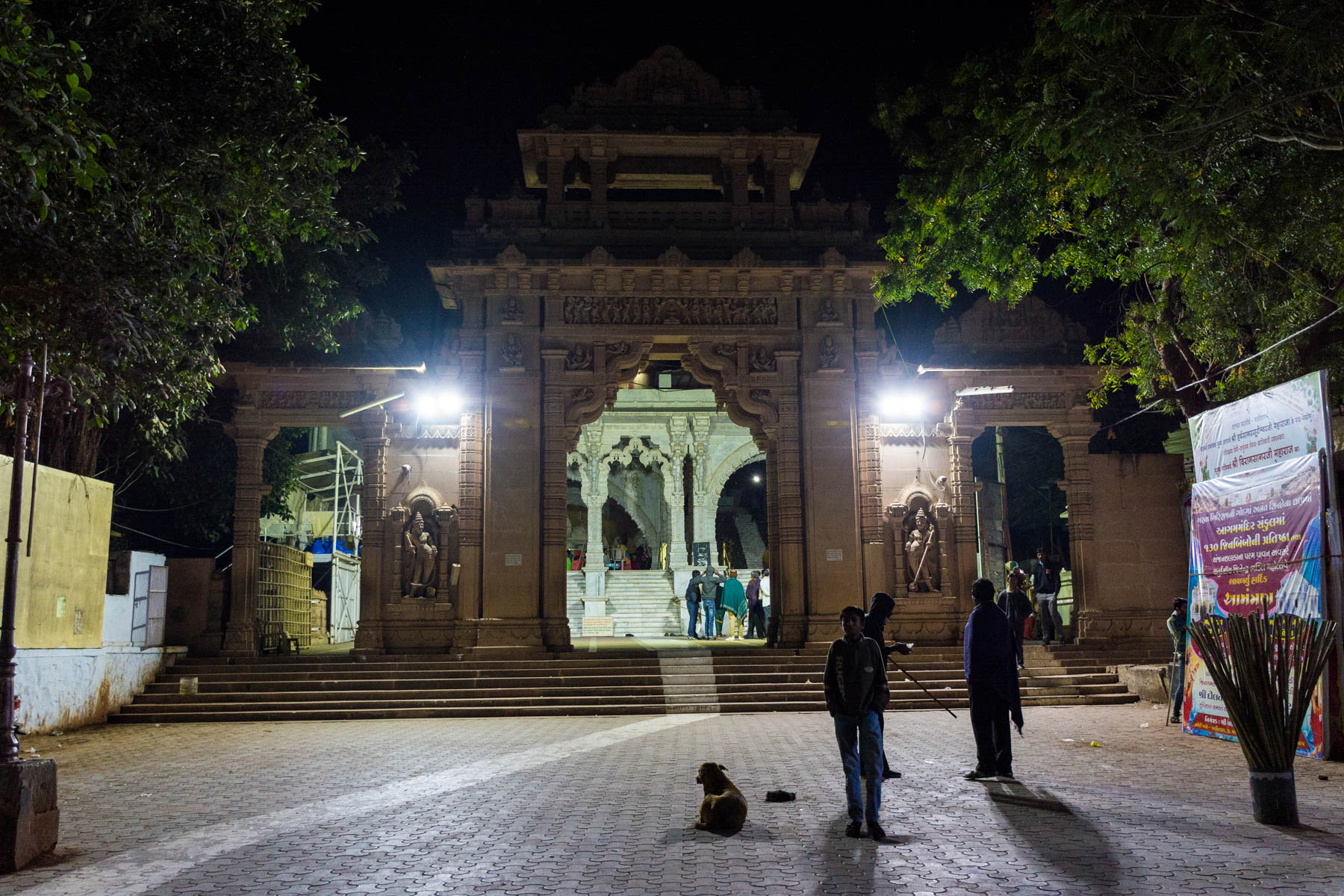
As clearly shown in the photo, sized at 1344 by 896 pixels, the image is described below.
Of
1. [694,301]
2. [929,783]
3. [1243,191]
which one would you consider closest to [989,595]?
[929,783]

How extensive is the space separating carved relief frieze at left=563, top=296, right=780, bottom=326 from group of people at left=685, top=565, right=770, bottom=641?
6623 mm

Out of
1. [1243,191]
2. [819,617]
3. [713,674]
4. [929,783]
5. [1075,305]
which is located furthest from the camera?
[1075,305]

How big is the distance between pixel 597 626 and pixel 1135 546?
44.8 ft

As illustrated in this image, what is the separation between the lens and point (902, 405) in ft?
66.5

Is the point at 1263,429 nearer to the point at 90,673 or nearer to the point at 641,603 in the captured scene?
the point at 90,673

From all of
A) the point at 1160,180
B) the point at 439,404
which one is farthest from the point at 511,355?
the point at 1160,180

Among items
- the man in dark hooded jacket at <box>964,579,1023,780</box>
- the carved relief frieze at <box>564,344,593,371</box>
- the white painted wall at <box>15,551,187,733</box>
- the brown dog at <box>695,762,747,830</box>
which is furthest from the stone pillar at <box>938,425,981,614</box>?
the white painted wall at <box>15,551,187,733</box>

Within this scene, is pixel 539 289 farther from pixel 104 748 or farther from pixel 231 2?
pixel 104 748

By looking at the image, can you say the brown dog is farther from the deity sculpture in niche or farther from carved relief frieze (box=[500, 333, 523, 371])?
carved relief frieze (box=[500, 333, 523, 371])

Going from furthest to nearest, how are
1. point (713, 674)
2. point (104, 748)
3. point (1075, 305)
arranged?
1. point (1075, 305)
2. point (713, 674)
3. point (104, 748)

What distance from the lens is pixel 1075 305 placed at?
25109 mm

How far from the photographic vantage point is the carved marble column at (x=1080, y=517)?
2005 cm

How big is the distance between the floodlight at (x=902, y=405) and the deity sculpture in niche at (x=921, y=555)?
1.80m

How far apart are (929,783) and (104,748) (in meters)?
9.36
